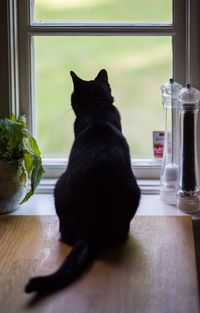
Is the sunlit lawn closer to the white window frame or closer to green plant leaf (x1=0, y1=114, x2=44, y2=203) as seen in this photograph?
the white window frame

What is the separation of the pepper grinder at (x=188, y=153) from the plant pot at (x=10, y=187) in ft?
1.47

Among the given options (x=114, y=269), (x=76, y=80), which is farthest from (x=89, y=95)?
(x=114, y=269)

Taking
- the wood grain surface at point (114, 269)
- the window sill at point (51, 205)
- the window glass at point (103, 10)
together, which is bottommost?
the wood grain surface at point (114, 269)

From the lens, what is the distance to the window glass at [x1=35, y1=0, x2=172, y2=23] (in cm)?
170

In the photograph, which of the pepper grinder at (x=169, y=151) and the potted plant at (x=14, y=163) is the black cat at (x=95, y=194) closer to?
the potted plant at (x=14, y=163)

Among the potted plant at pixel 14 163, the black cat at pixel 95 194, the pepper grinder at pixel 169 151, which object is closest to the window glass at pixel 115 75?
the pepper grinder at pixel 169 151

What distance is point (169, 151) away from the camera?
164 cm

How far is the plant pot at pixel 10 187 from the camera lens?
59.1 inches

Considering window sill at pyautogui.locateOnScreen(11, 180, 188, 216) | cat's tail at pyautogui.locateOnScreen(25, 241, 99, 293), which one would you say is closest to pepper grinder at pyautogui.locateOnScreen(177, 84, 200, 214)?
window sill at pyautogui.locateOnScreen(11, 180, 188, 216)

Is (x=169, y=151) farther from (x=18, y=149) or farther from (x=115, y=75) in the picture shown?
(x=18, y=149)

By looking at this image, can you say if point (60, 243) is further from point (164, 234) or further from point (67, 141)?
point (67, 141)

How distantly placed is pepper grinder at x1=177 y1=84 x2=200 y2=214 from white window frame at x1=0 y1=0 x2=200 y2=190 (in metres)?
0.11

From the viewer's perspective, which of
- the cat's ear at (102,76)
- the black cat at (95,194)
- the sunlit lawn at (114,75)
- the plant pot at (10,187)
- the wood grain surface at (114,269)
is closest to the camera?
the wood grain surface at (114,269)

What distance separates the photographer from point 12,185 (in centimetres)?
152
